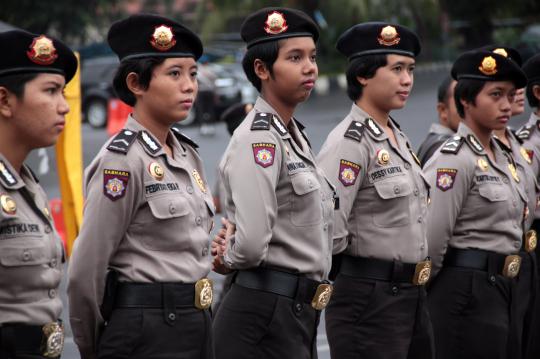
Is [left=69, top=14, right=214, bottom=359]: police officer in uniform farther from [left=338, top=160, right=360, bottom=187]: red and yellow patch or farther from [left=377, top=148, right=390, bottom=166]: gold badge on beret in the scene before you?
[left=377, top=148, right=390, bottom=166]: gold badge on beret

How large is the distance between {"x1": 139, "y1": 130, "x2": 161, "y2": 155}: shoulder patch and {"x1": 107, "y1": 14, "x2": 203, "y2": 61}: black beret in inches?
12.7

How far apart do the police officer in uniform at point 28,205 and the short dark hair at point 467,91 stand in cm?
290

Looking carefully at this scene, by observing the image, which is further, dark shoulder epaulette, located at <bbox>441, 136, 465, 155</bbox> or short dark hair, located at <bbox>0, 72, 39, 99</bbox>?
dark shoulder epaulette, located at <bbox>441, 136, 465, 155</bbox>

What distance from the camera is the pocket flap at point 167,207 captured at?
4.42m

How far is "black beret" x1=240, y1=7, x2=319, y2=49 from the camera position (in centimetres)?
511

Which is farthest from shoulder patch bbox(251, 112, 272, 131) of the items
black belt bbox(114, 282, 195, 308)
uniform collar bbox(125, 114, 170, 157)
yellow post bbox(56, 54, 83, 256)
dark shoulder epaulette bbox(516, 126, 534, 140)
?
yellow post bbox(56, 54, 83, 256)

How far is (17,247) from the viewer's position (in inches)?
154

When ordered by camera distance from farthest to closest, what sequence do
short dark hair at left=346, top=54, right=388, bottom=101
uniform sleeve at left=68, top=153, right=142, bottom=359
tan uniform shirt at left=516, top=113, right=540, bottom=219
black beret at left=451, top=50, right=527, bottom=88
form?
→ 1. tan uniform shirt at left=516, top=113, right=540, bottom=219
2. black beret at left=451, top=50, right=527, bottom=88
3. short dark hair at left=346, top=54, right=388, bottom=101
4. uniform sleeve at left=68, top=153, right=142, bottom=359

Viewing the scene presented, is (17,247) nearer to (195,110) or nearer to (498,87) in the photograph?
(498,87)

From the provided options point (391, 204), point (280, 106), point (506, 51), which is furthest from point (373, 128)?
point (506, 51)

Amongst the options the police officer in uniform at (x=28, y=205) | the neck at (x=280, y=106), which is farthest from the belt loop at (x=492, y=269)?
the police officer in uniform at (x=28, y=205)

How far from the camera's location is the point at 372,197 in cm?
558

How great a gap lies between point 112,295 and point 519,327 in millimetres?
2902

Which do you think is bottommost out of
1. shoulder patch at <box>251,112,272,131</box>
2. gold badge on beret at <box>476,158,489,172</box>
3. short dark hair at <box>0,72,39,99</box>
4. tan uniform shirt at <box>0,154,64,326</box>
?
tan uniform shirt at <box>0,154,64,326</box>
